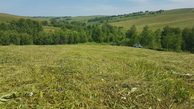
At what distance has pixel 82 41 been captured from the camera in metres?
→ 75.8

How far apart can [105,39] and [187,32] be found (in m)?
42.5

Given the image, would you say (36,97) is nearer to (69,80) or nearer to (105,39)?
(69,80)

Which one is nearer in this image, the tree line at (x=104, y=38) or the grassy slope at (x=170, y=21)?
the tree line at (x=104, y=38)

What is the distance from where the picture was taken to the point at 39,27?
84.9m

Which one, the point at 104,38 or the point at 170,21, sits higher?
the point at 170,21

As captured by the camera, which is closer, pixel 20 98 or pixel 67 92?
pixel 20 98

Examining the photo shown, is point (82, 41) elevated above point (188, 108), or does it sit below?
below

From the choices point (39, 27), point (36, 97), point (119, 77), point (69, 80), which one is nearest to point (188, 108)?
point (119, 77)

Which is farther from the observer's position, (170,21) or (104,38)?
(170,21)

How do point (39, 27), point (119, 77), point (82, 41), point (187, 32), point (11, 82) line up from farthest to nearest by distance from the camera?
point (39, 27) → point (82, 41) → point (187, 32) → point (119, 77) → point (11, 82)

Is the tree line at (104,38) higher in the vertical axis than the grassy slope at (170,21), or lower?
lower

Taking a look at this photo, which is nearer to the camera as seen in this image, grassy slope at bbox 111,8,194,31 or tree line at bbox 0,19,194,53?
tree line at bbox 0,19,194,53

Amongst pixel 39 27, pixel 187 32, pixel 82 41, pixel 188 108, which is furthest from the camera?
pixel 39 27

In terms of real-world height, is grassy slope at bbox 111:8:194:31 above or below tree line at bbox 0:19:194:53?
above
